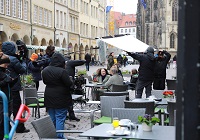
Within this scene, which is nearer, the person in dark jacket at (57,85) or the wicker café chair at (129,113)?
the wicker café chair at (129,113)

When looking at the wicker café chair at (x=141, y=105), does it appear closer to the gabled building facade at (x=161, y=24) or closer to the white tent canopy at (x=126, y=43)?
the white tent canopy at (x=126, y=43)

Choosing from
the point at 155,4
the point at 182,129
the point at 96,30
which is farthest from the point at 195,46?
the point at 155,4

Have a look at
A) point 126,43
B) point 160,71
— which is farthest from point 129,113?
point 126,43

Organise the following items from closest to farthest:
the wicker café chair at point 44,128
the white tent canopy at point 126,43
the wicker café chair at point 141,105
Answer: the wicker café chair at point 44,128
the wicker café chair at point 141,105
the white tent canopy at point 126,43

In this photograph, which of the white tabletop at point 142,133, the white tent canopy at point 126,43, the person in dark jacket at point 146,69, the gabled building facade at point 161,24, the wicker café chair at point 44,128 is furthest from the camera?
the gabled building facade at point 161,24

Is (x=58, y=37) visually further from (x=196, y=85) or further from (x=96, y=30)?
(x=196, y=85)

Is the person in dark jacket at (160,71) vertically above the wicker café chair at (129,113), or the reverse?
the person in dark jacket at (160,71)

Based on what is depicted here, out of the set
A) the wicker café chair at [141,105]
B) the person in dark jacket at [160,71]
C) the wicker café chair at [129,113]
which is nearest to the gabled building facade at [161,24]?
the person in dark jacket at [160,71]

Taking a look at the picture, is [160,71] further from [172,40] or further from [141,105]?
[172,40]

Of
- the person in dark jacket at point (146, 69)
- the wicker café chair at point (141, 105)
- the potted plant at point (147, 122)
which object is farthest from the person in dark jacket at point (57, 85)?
the person in dark jacket at point (146, 69)

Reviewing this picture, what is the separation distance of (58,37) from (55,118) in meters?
46.3

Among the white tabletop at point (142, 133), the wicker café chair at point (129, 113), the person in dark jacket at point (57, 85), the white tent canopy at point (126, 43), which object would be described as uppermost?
the white tent canopy at point (126, 43)

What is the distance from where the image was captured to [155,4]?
279 ft

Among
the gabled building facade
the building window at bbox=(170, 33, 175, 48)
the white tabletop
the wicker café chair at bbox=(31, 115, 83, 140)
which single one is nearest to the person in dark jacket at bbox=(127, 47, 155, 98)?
the white tabletop
